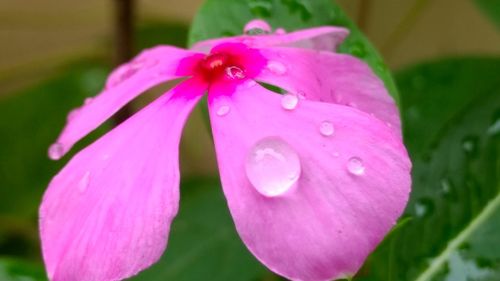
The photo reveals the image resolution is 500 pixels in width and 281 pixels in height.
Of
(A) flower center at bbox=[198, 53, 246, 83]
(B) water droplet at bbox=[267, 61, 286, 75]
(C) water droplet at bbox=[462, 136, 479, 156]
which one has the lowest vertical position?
(C) water droplet at bbox=[462, 136, 479, 156]

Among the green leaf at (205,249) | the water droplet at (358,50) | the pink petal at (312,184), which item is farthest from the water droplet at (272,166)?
the green leaf at (205,249)

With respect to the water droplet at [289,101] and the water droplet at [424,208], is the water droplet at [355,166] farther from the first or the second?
the water droplet at [424,208]

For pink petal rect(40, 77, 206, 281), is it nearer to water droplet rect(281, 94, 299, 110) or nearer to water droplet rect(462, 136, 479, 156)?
water droplet rect(281, 94, 299, 110)

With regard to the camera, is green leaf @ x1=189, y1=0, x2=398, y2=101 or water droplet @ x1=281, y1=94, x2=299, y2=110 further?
green leaf @ x1=189, y1=0, x2=398, y2=101

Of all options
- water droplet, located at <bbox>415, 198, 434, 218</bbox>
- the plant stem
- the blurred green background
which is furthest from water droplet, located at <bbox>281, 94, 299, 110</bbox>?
the plant stem

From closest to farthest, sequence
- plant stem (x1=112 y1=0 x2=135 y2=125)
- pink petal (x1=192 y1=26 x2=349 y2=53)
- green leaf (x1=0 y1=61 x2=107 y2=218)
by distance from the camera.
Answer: pink petal (x1=192 y1=26 x2=349 y2=53) < plant stem (x1=112 y1=0 x2=135 y2=125) < green leaf (x1=0 y1=61 x2=107 y2=218)

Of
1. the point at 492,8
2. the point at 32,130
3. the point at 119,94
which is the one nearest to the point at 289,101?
the point at 119,94
